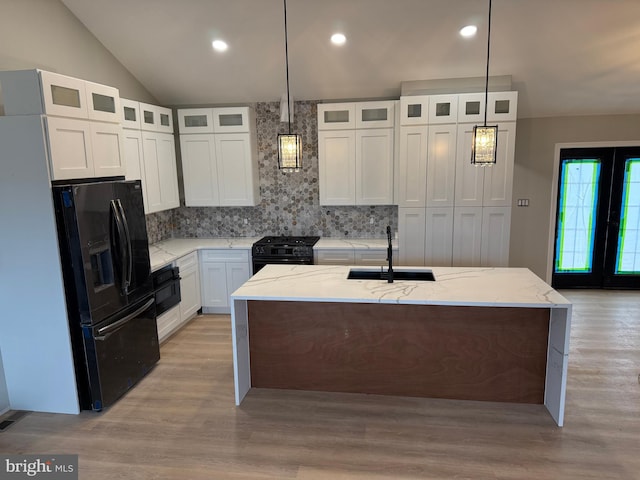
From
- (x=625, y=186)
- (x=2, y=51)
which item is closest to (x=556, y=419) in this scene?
(x=625, y=186)

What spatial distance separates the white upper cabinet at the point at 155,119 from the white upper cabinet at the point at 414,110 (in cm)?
268

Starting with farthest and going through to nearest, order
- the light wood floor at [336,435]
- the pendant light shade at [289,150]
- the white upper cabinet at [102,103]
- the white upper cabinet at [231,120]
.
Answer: the white upper cabinet at [231,120] < the white upper cabinet at [102,103] < the pendant light shade at [289,150] < the light wood floor at [336,435]

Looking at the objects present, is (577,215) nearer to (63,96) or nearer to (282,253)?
(282,253)

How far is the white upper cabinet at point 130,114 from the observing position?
13.3 ft

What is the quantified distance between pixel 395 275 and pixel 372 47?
2305 millimetres

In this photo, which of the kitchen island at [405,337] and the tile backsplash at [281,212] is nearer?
the kitchen island at [405,337]

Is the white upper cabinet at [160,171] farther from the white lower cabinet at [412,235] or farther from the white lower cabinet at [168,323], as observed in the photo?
the white lower cabinet at [412,235]

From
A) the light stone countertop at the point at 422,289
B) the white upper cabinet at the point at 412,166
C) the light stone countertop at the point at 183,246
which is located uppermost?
the white upper cabinet at the point at 412,166

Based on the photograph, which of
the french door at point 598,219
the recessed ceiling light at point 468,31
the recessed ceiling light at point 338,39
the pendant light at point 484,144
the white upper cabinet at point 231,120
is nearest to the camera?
the pendant light at point 484,144

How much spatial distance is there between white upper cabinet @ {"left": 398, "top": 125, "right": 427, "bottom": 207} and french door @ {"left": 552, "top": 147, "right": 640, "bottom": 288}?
7.37 ft

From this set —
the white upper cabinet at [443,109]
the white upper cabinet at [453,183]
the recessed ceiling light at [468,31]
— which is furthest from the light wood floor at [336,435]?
the recessed ceiling light at [468,31]

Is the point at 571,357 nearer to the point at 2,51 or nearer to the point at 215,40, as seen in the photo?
the point at 215,40

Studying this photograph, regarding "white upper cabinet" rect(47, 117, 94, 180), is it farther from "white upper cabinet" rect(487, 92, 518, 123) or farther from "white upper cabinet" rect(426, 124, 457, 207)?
"white upper cabinet" rect(487, 92, 518, 123)

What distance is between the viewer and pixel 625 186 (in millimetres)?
5547
